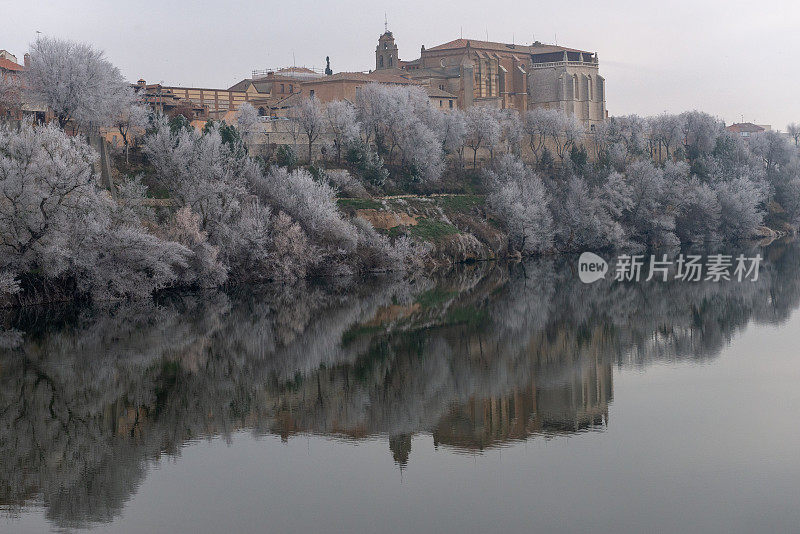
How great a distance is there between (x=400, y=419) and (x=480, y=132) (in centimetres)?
4645

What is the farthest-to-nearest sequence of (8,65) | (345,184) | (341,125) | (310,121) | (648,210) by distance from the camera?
(648,210), (8,65), (341,125), (310,121), (345,184)

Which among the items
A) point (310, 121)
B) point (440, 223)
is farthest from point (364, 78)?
point (440, 223)

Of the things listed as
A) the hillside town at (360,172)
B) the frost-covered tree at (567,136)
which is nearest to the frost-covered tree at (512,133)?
the hillside town at (360,172)

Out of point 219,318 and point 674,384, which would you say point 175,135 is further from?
point 674,384

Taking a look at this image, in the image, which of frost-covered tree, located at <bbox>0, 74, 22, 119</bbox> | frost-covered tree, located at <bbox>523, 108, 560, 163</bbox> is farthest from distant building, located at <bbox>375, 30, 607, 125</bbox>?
frost-covered tree, located at <bbox>0, 74, 22, 119</bbox>

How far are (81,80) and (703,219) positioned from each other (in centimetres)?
3723

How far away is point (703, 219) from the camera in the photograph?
202 feet

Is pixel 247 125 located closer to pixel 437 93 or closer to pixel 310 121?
pixel 310 121

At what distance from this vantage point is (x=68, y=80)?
41.5m

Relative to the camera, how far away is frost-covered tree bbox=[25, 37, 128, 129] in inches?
1630

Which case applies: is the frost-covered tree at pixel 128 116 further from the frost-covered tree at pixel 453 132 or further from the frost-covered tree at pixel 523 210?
the frost-covered tree at pixel 453 132

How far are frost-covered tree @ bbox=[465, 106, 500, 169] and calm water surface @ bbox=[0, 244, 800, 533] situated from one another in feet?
104

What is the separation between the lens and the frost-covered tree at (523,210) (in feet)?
173

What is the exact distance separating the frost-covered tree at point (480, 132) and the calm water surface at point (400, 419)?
1251 inches
